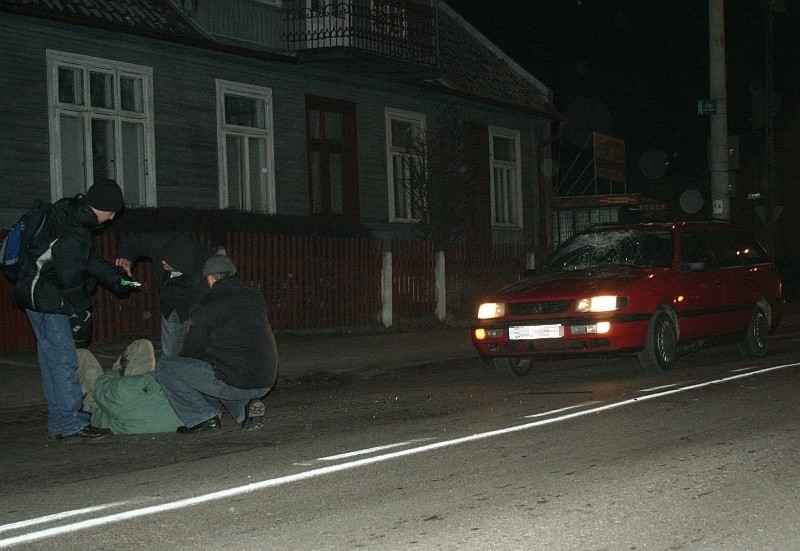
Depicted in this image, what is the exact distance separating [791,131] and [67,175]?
137ft

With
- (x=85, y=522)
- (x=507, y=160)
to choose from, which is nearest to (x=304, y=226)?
(x=507, y=160)

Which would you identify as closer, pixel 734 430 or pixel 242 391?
pixel 734 430

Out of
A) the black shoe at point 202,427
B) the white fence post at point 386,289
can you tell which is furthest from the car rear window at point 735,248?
the black shoe at point 202,427

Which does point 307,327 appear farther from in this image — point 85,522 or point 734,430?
point 85,522

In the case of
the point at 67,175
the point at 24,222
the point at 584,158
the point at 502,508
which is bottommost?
the point at 502,508

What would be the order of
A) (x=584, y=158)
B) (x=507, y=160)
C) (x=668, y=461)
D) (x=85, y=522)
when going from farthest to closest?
(x=584, y=158), (x=507, y=160), (x=668, y=461), (x=85, y=522)

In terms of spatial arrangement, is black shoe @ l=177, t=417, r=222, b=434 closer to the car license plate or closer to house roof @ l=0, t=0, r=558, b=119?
the car license plate

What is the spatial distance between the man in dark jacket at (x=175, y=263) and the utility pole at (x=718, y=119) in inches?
486

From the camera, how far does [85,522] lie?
584 centimetres

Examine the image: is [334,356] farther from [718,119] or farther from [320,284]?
[718,119]

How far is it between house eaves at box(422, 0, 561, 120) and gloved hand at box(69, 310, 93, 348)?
1553 cm

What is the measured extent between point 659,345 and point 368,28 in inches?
424

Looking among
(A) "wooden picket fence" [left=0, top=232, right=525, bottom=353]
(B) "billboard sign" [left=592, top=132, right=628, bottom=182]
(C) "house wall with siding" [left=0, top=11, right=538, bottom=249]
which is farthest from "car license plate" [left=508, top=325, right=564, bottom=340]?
(B) "billboard sign" [left=592, top=132, right=628, bottom=182]

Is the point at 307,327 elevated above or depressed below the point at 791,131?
below
